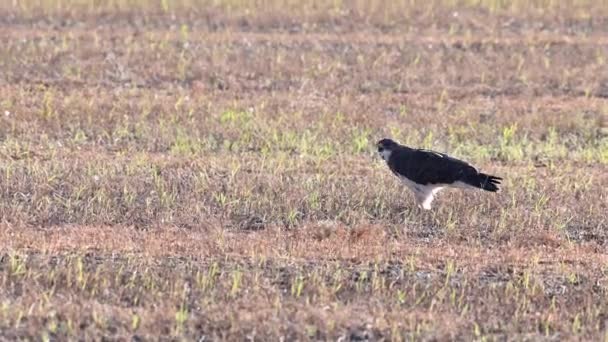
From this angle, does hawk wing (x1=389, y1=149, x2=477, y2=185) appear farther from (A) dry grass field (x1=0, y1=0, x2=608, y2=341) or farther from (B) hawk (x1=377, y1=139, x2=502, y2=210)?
(A) dry grass field (x1=0, y1=0, x2=608, y2=341)

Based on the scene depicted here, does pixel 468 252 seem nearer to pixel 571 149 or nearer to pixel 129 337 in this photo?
pixel 129 337

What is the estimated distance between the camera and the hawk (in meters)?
10.2

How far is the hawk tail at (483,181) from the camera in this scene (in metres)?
10.1

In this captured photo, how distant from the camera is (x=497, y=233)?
10.0 m

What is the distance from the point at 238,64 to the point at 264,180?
→ 6.76m

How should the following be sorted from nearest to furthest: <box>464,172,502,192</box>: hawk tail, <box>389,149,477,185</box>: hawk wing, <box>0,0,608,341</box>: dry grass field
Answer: <box>0,0,608,341</box>: dry grass field
<box>464,172,502,192</box>: hawk tail
<box>389,149,477,185</box>: hawk wing

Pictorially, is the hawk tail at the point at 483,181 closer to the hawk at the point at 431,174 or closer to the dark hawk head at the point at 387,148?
the hawk at the point at 431,174

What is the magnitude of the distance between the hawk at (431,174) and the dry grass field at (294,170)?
20 cm

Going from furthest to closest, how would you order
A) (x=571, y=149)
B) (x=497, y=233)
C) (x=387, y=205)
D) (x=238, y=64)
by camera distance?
(x=238, y=64) → (x=571, y=149) → (x=387, y=205) → (x=497, y=233)

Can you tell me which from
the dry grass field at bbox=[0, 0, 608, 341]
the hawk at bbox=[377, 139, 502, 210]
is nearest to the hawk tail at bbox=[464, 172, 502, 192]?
the hawk at bbox=[377, 139, 502, 210]

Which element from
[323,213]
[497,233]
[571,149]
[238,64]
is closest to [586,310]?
[497,233]

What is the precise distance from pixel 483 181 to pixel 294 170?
2.44 m

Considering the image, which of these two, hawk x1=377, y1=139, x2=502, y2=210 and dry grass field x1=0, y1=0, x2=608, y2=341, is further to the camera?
hawk x1=377, y1=139, x2=502, y2=210

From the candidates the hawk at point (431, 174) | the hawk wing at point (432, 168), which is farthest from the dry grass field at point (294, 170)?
the hawk wing at point (432, 168)
